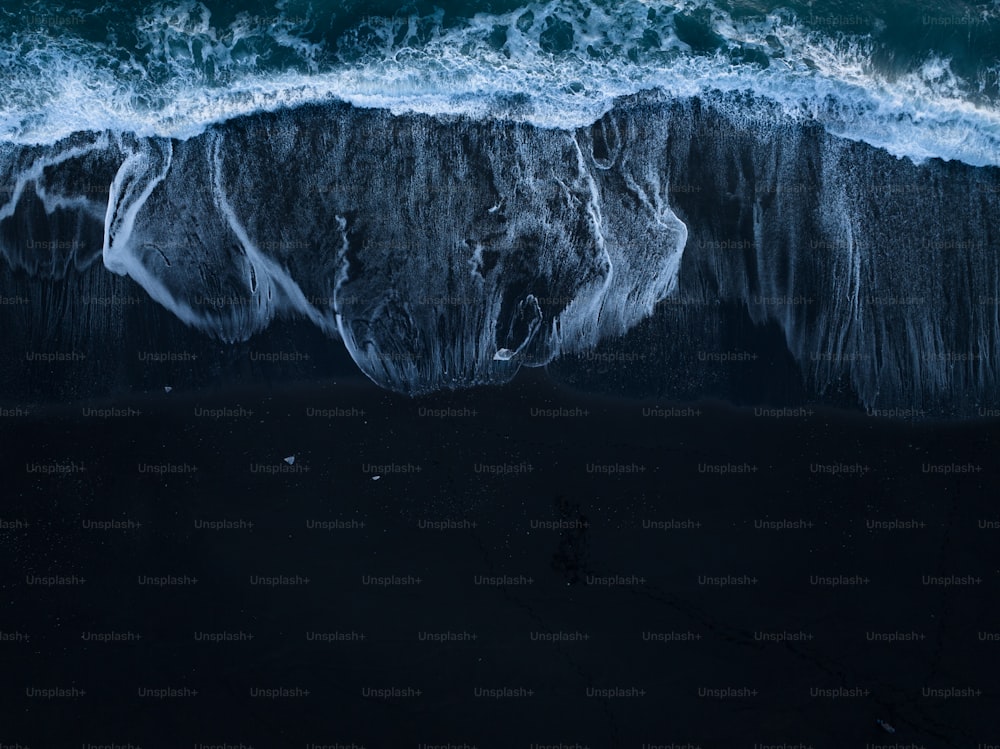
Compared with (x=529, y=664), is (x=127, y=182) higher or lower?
higher

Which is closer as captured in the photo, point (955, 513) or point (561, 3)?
point (955, 513)

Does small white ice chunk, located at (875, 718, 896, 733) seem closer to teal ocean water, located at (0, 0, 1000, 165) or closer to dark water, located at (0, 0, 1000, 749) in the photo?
dark water, located at (0, 0, 1000, 749)

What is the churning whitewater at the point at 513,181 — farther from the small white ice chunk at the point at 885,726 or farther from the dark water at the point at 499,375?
the small white ice chunk at the point at 885,726

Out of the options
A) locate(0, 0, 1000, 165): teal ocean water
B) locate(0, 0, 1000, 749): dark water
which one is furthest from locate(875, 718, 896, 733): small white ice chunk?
locate(0, 0, 1000, 165): teal ocean water

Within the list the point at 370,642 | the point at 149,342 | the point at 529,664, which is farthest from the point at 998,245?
the point at 149,342

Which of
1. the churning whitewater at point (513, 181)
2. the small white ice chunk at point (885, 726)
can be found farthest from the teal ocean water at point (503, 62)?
the small white ice chunk at point (885, 726)

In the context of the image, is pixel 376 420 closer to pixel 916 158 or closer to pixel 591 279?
pixel 591 279

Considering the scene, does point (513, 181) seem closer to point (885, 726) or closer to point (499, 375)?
point (499, 375)

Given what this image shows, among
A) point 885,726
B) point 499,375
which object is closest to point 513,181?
point 499,375
